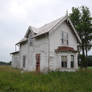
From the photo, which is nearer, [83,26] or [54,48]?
[54,48]

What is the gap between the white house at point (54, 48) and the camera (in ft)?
58.5

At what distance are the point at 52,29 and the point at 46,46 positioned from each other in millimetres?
2357

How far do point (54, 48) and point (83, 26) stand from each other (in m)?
17.5

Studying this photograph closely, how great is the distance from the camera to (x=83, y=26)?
33000 mm

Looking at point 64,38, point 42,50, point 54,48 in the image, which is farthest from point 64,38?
point 42,50

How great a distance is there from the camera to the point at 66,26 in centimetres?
2005

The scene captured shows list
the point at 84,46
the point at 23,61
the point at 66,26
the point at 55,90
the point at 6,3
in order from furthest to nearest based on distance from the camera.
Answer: the point at 84,46 → the point at 23,61 → the point at 6,3 → the point at 66,26 → the point at 55,90

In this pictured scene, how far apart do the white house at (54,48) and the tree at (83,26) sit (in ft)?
43.4

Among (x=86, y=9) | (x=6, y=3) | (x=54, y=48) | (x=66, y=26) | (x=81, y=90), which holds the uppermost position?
(x=86, y=9)

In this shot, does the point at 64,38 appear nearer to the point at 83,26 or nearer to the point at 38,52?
the point at 38,52

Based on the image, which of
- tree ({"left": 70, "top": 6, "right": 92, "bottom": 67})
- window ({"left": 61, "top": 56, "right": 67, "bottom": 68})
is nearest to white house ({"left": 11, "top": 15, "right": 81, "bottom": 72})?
window ({"left": 61, "top": 56, "right": 67, "bottom": 68})

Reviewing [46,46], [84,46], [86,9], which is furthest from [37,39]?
[86,9]

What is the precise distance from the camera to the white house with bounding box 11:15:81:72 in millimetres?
17828

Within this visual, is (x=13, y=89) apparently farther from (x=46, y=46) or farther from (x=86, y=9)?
(x=86, y=9)
